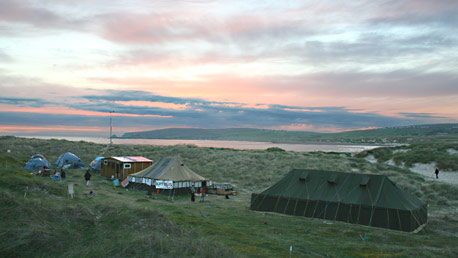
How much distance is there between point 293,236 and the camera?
1753cm

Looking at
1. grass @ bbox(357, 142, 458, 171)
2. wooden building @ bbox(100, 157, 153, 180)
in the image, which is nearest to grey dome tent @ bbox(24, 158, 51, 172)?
wooden building @ bbox(100, 157, 153, 180)

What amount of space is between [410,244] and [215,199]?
16.8m

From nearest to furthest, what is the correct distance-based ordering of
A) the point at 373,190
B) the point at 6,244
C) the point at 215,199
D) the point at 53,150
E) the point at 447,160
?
the point at 6,244
the point at 373,190
the point at 215,199
the point at 447,160
the point at 53,150

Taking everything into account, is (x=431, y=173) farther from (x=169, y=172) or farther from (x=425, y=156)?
(x=169, y=172)

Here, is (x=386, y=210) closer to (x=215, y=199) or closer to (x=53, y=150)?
(x=215, y=199)

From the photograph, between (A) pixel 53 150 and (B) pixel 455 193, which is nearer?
(B) pixel 455 193

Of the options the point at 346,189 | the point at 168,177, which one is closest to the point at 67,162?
the point at 168,177

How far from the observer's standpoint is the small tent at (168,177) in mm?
30766

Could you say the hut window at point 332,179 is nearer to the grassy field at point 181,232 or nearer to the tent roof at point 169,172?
the grassy field at point 181,232

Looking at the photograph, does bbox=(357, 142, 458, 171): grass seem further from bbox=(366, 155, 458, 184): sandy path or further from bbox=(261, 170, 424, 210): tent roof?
bbox=(261, 170, 424, 210): tent roof

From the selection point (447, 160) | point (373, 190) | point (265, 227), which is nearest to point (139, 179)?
point (265, 227)

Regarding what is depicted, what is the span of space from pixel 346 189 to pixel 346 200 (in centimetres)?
99

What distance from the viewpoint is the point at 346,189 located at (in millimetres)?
22641

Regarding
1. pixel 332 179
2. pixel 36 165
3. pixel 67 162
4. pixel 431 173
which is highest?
pixel 332 179
